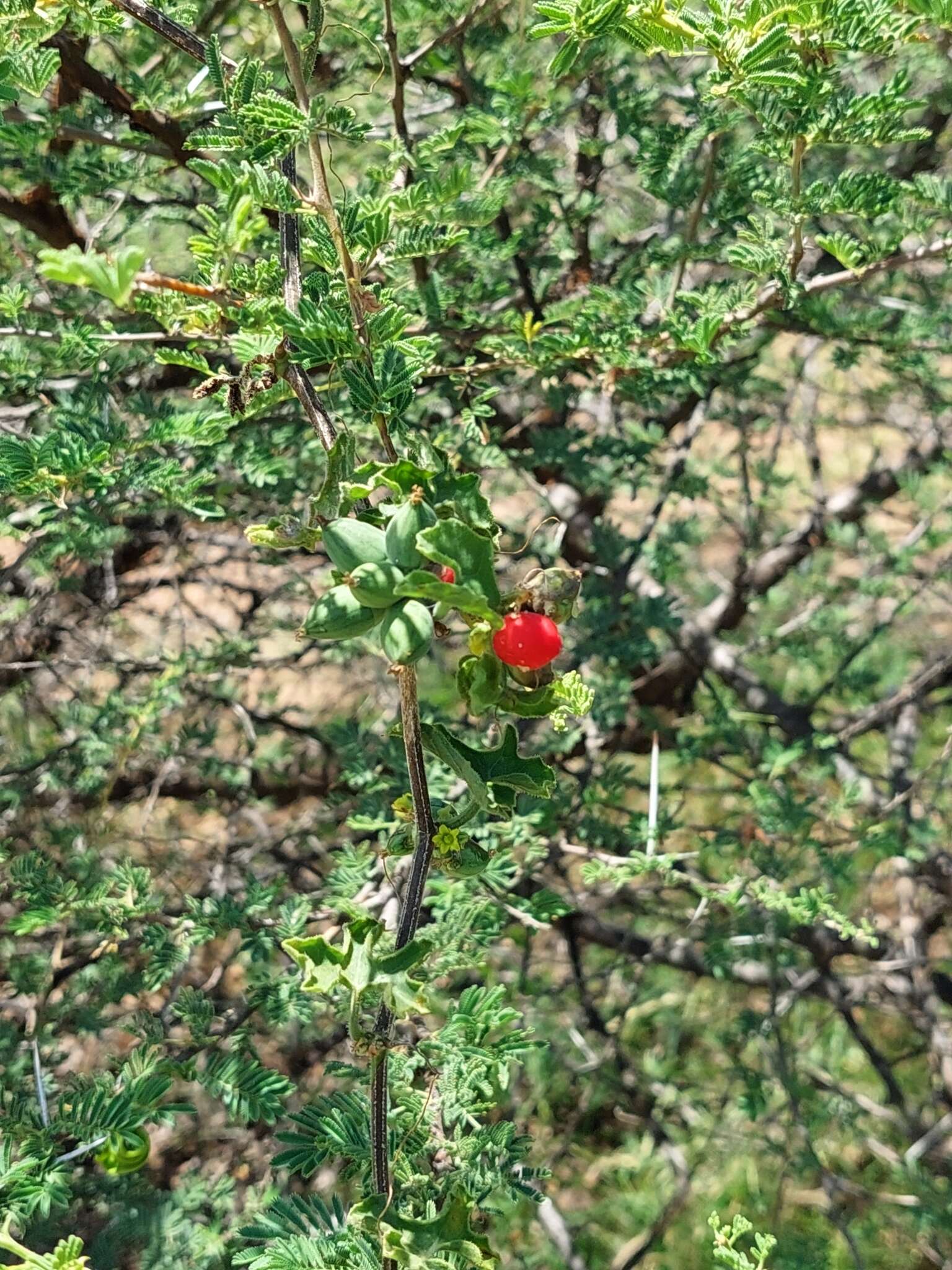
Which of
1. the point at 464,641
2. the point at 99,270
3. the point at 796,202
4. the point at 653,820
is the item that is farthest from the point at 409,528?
the point at 464,641

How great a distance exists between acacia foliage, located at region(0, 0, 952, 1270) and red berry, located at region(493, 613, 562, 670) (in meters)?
0.03

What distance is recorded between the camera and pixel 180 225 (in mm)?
2172

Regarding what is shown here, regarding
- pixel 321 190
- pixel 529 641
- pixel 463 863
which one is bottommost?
pixel 463 863

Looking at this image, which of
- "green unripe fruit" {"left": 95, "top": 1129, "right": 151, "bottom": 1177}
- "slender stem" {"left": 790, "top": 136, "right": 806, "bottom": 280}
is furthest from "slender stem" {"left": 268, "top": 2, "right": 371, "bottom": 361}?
"green unripe fruit" {"left": 95, "top": 1129, "right": 151, "bottom": 1177}

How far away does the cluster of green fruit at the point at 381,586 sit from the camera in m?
0.65

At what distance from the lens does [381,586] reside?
25.5 inches

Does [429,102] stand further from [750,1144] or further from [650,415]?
[750,1144]

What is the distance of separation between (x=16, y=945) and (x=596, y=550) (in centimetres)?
127

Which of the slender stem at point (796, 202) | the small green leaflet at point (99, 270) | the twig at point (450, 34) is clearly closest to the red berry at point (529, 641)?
the small green leaflet at point (99, 270)

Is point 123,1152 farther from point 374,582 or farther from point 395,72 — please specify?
point 395,72

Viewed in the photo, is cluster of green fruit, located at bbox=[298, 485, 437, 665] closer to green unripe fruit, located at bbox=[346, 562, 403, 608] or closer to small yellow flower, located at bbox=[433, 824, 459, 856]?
green unripe fruit, located at bbox=[346, 562, 403, 608]

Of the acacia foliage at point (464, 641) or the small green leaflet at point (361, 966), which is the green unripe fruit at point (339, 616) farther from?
the small green leaflet at point (361, 966)

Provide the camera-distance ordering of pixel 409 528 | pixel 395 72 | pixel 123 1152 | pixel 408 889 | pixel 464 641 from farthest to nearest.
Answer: pixel 464 641 < pixel 395 72 < pixel 123 1152 < pixel 408 889 < pixel 409 528

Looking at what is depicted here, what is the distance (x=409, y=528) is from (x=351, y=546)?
0.04 metres
